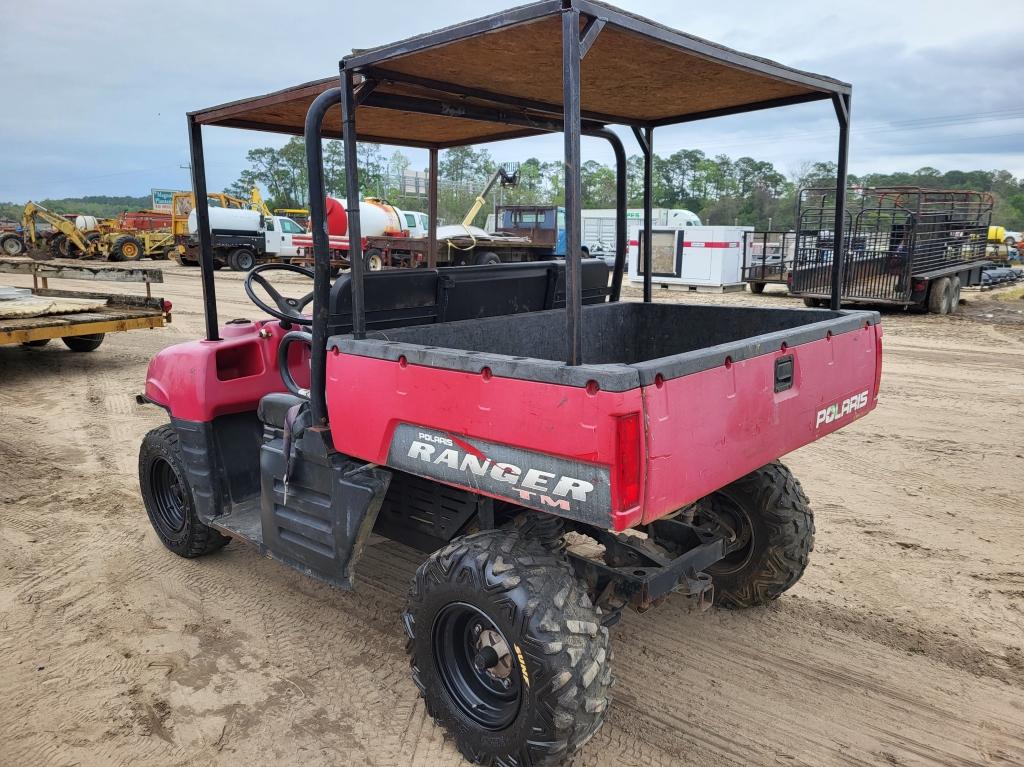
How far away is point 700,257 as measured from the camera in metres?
18.2

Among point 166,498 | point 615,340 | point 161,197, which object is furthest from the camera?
point 161,197

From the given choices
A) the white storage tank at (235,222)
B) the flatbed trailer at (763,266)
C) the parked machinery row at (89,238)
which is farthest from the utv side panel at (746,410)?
the parked machinery row at (89,238)

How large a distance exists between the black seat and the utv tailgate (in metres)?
0.50

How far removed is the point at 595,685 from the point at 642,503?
0.64 metres

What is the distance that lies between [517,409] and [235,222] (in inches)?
1021

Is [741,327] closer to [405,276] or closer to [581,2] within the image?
[405,276]

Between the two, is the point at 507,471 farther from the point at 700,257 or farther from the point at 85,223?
the point at 85,223

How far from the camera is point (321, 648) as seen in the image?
3.32m

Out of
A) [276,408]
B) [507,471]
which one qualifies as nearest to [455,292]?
[276,408]

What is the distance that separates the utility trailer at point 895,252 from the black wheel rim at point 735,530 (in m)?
11.0

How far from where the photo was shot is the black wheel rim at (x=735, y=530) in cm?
350

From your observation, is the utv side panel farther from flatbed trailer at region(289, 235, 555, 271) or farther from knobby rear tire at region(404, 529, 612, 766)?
flatbed trailer at region(289, 235, 555, 271)

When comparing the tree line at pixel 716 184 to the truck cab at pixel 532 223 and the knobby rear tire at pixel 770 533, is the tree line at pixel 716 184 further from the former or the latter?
the knobby rear tire at pixel 770 533

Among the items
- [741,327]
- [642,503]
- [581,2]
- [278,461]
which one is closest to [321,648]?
[278,461]
